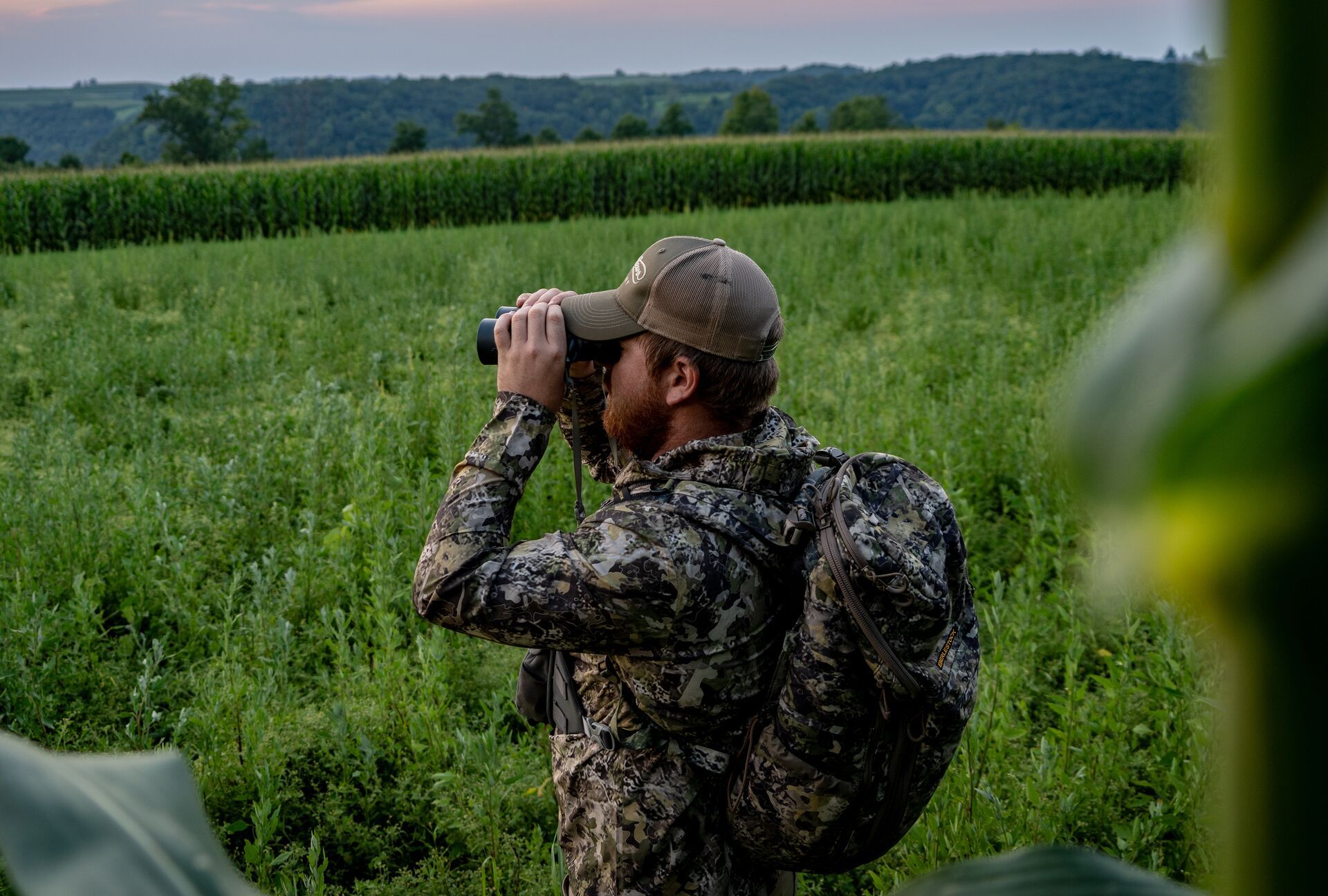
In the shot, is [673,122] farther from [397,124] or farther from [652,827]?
[652,827]

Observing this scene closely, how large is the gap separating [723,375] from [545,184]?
67.0ft

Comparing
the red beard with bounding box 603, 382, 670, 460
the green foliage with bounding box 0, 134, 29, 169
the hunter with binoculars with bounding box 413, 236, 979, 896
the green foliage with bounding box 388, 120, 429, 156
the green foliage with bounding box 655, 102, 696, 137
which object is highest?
the green foliage with bounding box 655, 102, 696, 137

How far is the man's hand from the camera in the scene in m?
1.78

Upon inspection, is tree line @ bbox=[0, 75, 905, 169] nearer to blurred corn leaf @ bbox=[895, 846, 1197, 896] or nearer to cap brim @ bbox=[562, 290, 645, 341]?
cap brim @ bbox=[562, 290, 645, 341]

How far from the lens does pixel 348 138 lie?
84.9m

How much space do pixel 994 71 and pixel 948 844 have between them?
97.6 m

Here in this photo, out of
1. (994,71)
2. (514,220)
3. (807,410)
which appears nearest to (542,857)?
(807,410)

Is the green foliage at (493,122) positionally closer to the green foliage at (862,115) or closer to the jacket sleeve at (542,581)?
the green foliage at (862,115)

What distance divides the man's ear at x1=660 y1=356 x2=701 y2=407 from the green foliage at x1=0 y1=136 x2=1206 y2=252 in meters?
16.7

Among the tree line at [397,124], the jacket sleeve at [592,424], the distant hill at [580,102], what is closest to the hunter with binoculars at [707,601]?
the jacket sleeve at [592,424]

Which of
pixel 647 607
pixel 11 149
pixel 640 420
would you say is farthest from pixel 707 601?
pixel 11 149

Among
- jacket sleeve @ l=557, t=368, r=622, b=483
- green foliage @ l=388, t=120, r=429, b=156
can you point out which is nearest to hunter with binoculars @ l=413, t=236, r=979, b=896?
jacket sleeve @ l=557, t=368, r=622, b=483

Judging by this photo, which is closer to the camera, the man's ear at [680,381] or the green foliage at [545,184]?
the man's ear at [680,381]

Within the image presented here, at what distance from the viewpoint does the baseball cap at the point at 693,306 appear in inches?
67.9
